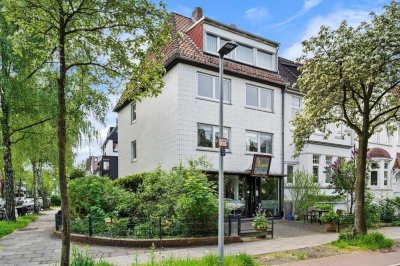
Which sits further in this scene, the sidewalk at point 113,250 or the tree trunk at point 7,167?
the tree trunk at point 7,167

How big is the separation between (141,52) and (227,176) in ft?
44.2

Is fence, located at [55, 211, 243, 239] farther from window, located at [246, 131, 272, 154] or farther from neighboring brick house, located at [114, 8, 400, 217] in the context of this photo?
window, located at [246, 131, 272, 154]

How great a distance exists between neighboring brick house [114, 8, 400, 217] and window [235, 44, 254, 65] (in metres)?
0.06

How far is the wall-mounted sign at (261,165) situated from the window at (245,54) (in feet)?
19.2

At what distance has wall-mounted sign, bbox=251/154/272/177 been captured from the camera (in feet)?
65.7

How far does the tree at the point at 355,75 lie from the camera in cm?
1141

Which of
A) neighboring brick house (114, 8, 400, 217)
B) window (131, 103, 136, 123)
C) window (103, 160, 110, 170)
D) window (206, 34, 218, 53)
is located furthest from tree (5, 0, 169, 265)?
window (103, 160, 110, 170)

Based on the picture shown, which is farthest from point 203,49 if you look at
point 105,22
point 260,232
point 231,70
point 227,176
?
point 105,22

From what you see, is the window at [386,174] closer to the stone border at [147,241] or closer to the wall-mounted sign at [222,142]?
the stone border at [147,241]

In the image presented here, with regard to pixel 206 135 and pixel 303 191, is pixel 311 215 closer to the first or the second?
pixel 303 191

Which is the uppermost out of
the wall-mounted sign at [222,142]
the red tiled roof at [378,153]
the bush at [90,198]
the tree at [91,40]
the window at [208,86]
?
the window at [208,86]

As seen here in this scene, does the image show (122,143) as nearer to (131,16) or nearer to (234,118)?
(234,118)

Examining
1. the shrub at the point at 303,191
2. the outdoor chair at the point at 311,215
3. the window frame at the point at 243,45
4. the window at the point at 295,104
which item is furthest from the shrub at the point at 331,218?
the window frame at the point at 243,45

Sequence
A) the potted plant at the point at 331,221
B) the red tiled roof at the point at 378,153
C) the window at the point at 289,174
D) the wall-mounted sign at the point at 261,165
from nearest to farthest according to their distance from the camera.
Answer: the potted plant at the point at 331,221, the wall-mounted sign at the point at 261,165, the window at the point at 289,174, the red tiled roof at the point at 378,153
